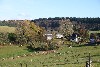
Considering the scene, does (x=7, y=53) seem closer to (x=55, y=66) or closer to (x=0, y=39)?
(x=0, y=39)

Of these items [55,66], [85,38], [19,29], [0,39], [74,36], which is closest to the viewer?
[55,66]

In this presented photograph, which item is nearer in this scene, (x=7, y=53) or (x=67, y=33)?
(x=7, y=53)

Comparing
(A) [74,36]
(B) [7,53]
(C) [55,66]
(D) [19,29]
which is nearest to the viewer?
(C) [55,66]

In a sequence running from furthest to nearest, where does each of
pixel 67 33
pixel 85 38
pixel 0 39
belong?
pixel 67 33
pixel 85 38
pixel 0 39

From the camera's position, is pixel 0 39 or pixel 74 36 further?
pixel 74 36

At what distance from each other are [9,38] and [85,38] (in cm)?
3190

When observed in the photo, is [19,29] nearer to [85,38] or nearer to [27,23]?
[27,23]

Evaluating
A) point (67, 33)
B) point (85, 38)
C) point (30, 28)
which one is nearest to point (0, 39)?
point (30, 28)

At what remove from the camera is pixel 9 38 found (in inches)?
3246

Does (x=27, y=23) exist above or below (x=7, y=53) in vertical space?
above

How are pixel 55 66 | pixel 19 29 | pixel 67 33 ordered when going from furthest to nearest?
pixel 67 33 → pixel 19 29 → pixel 55 66

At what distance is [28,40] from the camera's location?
275ft

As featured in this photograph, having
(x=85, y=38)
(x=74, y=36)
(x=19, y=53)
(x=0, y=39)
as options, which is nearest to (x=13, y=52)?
(x=19, y=53)

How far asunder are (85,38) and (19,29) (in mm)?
27294
